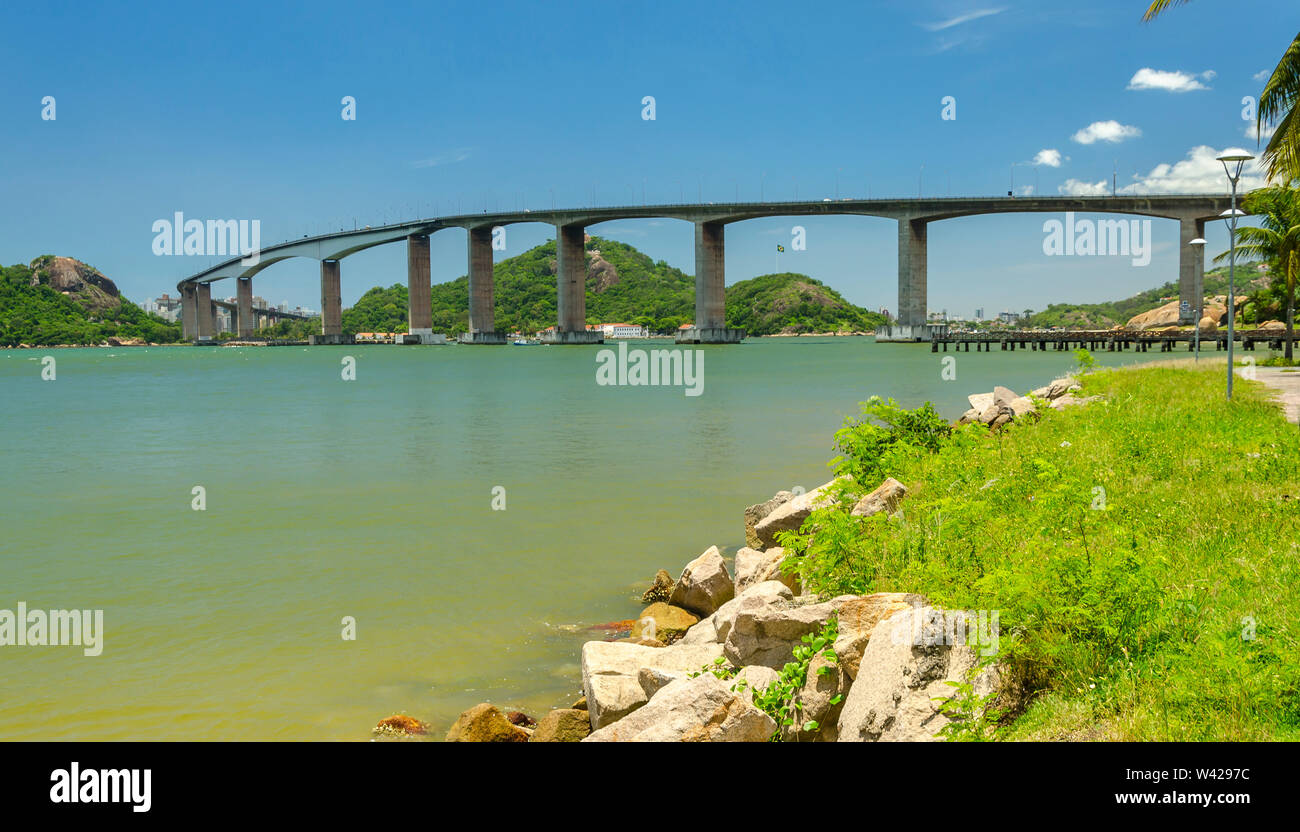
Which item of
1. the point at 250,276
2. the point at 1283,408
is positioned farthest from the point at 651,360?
the point at 250,276

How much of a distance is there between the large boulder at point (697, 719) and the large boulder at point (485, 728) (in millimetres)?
1365

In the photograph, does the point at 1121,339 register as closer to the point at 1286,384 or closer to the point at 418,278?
the point at 1286,384

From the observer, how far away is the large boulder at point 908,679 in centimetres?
456

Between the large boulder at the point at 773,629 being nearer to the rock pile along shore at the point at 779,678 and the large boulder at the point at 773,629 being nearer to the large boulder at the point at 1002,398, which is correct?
the rock pile along shore at the point at 779,678

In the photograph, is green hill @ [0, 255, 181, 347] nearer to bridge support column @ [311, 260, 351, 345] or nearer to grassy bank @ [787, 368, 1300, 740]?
bridge support column @ [311, 260, 351, 345]

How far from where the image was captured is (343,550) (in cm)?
1220

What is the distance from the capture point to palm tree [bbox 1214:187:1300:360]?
3234 cm

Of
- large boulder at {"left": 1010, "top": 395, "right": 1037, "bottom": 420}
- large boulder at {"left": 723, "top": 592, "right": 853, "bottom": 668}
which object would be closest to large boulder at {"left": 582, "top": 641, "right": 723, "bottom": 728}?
large boulder at {"left": 723, "top": 592, "right": 853, "bottom": 668}

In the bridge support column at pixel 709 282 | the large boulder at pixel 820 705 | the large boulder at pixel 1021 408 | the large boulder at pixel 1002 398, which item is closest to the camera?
the large boulder at pixel 820 705

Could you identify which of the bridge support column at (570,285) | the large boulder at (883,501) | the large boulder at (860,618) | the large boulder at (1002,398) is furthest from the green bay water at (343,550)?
the bridge support column at (570,285)

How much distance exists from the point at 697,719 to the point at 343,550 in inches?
341

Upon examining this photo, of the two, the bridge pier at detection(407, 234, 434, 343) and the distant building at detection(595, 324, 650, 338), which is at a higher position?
the bridge pier at detection(407, 234, 434, 343)

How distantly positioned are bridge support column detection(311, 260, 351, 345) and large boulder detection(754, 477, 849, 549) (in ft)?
458

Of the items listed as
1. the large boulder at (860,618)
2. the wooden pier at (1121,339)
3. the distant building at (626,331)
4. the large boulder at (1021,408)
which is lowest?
the large boulder at (860,618)
